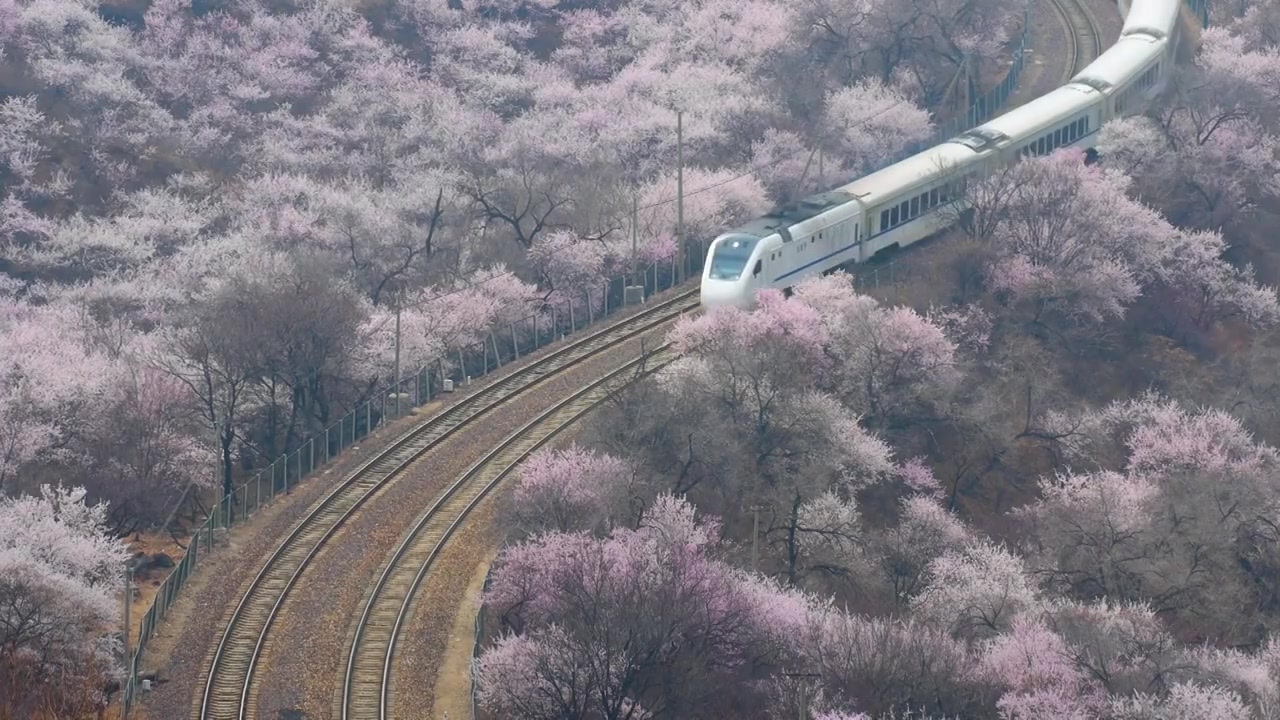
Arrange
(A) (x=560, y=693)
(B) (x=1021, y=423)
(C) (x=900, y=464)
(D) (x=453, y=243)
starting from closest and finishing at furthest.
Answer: (A) (x=560, y=693) → (C) (x=900, y=464) → (B) (x=1021, y=423) → (D) (x=453, y=243)


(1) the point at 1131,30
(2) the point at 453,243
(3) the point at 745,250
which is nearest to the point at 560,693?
(3) the point at 745,250

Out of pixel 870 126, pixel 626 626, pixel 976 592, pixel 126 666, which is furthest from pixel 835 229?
pixel 126 666

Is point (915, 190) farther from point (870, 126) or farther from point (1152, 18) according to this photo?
point (1152, 18)

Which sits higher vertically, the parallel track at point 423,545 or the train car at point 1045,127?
the train car at point 1045,127

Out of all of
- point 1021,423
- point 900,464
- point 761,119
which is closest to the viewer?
point 900,464

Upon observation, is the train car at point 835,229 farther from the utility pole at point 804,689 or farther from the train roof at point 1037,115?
the utility pole at point 804,689

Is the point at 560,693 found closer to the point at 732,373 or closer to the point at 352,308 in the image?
the point at 732,373

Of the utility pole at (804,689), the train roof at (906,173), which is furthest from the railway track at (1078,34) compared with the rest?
the utility pole at (804,689)
